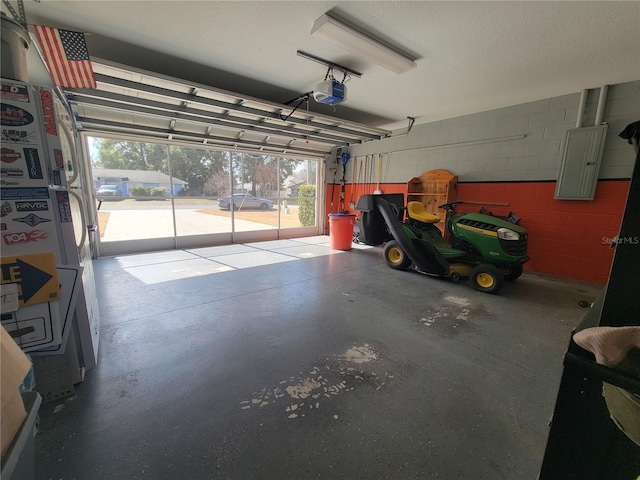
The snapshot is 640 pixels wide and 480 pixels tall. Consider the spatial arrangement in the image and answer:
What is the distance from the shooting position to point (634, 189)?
2.07 feet

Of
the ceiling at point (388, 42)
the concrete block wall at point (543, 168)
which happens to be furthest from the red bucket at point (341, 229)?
the ceiling at point (388, 42)

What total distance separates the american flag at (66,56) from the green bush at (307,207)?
573 centimetres

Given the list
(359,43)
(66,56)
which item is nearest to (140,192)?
(66,56)

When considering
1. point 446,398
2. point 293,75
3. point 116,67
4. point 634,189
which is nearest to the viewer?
point 634,189

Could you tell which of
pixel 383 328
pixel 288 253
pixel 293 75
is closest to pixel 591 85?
pixel 293 75

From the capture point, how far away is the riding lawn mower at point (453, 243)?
3.44 metres

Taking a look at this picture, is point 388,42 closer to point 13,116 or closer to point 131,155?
point 13,116

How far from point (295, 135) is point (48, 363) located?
205 inches

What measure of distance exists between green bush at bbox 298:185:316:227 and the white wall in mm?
2867

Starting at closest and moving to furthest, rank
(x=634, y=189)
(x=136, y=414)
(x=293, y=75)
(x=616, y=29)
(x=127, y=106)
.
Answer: (x=634, y=189) < (x=136, y=414) < (x=616, y=29) < (x=293, y=75) < (x=127, y=106)

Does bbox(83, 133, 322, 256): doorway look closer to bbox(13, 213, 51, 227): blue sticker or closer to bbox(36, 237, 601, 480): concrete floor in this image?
bbox(36, 237, 601, 480): concrete floor

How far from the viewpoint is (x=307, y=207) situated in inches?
323

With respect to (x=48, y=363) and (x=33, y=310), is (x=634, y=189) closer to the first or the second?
(x=33, y=310)

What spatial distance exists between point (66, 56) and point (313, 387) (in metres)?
3.66
